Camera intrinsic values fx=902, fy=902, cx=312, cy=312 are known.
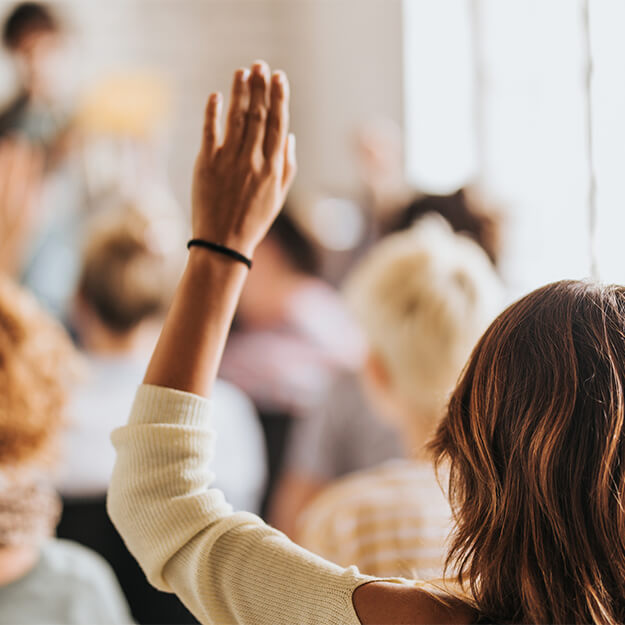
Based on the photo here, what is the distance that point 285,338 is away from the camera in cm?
310

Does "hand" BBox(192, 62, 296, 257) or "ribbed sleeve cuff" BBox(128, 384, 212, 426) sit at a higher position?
"hand" BBox(192, 62, 296, 257)

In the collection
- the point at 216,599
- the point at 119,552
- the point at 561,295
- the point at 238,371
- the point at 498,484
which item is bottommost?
the point at 119,552

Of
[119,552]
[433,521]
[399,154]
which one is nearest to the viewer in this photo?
[433,521]

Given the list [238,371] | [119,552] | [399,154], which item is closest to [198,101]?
[399,154]

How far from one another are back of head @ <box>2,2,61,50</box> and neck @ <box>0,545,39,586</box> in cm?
316

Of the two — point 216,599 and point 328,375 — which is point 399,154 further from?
point 216,599

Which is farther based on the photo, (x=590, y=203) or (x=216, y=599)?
(x=590, y=203)

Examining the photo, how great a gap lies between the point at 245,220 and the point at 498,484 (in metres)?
0.34

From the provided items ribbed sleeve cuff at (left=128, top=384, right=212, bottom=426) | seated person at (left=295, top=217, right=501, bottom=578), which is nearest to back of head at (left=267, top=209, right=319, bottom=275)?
seated person at (left=295, top=217, right=501, bottom=578)

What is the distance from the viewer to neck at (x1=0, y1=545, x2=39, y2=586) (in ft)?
4.52

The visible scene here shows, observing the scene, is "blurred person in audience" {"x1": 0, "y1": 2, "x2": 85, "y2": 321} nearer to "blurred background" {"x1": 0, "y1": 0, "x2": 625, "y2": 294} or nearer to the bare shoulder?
"blurred background" {"x1": 0, "y1": 0, "x2": 625, "y2": 294}

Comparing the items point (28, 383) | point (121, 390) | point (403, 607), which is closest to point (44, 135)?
point (121, 390)

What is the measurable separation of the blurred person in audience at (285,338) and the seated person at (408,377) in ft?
4.33

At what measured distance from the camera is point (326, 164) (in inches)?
195
